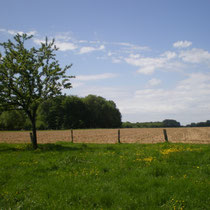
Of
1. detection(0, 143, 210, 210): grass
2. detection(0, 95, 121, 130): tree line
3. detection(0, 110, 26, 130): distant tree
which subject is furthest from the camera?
detection(0, 95, 121, 130): tree line

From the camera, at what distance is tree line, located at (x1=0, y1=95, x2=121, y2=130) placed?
98.9 metres

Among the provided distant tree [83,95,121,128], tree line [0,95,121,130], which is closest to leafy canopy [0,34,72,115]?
tree line [0,95,121,130]

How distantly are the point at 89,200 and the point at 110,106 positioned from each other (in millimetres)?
125264

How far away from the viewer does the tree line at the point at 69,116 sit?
9891 centimetres

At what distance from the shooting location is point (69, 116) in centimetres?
10556

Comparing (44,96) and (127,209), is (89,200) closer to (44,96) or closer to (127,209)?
(127,209)

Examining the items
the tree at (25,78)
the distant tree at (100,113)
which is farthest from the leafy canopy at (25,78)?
the distant tree at (100,113)

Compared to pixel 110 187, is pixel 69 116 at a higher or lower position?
higher

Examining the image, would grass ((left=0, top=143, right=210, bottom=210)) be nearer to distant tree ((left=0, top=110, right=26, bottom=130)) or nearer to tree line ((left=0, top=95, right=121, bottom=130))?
tree line ((left=0, top=95, right=121, bottom=130))

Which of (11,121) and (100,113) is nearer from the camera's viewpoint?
(11,121)

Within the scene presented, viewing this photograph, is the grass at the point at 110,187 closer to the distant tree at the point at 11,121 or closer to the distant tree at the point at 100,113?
the distant tree at the point at 11,121

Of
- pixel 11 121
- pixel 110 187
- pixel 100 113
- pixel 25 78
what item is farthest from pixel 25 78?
pixel 100 113

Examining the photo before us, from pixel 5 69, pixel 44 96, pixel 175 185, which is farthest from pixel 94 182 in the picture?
pixel 5 69

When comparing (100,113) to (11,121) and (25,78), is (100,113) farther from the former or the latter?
(25,78)
